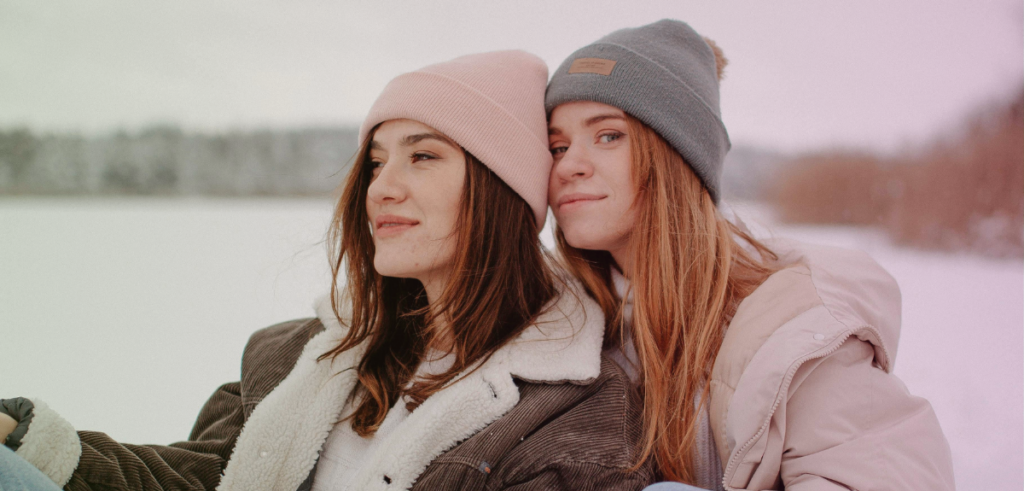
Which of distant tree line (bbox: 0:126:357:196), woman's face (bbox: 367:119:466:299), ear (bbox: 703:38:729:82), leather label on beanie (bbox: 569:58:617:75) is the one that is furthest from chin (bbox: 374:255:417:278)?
distant tree line (bbox: 0:126:357:196)

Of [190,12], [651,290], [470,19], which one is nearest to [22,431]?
[651,290]

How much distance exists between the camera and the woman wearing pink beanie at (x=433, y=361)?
1178 millimetres

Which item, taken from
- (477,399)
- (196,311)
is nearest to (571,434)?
(477,399)

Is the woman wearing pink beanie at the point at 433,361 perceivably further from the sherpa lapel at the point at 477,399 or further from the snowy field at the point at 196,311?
the snowy field at the point at 196,311

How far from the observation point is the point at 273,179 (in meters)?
4.80

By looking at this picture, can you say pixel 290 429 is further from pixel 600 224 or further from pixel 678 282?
pixel 678 282

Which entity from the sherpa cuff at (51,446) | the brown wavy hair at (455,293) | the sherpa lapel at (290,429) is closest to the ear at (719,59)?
the brown wavy hair at (455,293)

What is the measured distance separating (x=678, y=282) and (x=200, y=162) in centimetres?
513

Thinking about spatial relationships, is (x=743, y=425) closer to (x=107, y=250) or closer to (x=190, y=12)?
(x=190, y=12)

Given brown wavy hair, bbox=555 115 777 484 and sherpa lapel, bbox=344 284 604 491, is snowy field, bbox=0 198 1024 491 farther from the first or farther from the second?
sherpa lapel, bbox=344 284 604 491

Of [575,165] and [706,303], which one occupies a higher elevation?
[575,165]

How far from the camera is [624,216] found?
157 centimetres

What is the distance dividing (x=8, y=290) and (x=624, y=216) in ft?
13.6

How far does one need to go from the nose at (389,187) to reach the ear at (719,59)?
4.49 ft
